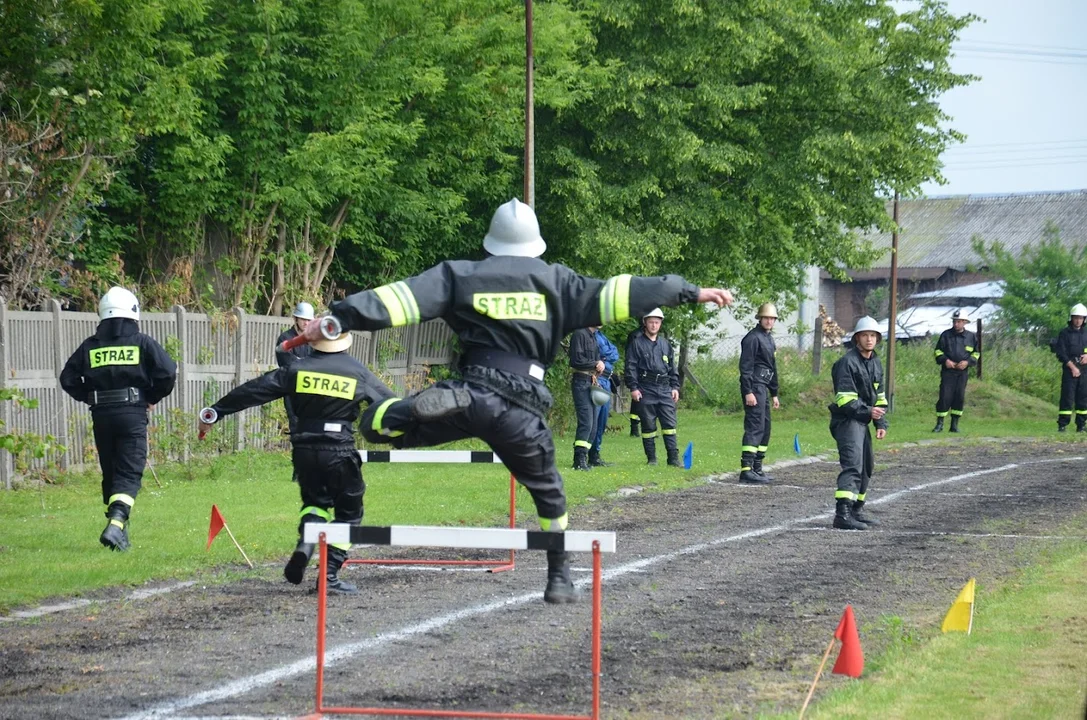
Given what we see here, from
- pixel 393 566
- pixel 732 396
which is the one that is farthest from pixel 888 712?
pixel 732 396

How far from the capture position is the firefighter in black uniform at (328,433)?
9.20 meters

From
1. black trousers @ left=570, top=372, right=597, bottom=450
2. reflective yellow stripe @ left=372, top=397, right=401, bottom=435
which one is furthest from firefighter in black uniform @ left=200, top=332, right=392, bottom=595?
black trousers @ left=570, top=372, right=597, bottom=450

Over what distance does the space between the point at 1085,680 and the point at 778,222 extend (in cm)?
2361

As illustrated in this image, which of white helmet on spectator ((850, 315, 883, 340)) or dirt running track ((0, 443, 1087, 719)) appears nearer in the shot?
dirt running track ((0, 443, 1087, 719))

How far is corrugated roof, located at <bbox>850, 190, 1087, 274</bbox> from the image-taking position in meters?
61.0

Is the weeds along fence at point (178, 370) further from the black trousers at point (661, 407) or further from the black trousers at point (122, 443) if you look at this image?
A: the black trousers at point (661, 407)

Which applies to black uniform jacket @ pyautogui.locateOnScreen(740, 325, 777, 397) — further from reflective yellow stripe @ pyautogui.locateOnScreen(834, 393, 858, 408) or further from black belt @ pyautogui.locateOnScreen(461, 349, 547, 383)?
black belt @ pyautogui.locateOnScreen(461, 349, 547, 383)

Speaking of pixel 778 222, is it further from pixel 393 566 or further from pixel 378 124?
pixel 393 566

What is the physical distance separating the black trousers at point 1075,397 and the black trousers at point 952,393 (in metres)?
1.83

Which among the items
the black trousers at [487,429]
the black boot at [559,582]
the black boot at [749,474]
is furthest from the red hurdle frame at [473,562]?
the black boot at [749,474]

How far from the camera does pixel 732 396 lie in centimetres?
3412

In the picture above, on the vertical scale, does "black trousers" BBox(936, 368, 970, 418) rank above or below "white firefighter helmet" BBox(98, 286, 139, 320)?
below

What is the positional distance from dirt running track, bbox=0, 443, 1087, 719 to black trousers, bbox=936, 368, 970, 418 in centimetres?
1423

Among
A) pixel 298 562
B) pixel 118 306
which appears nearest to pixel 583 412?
pixel 118 306
